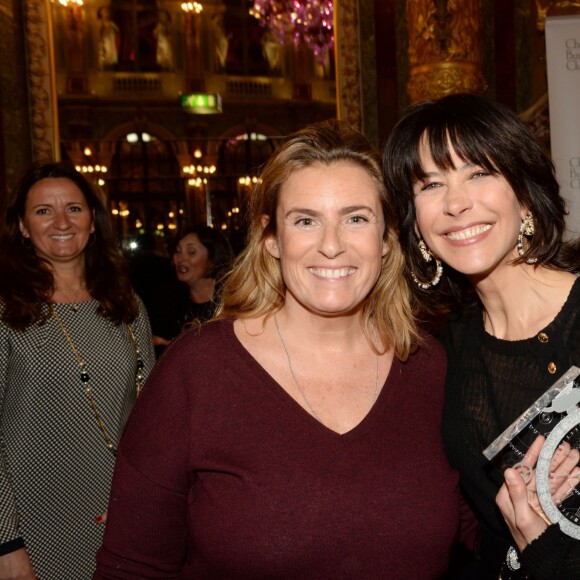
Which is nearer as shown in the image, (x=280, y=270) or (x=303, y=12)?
(x=280, y=270)

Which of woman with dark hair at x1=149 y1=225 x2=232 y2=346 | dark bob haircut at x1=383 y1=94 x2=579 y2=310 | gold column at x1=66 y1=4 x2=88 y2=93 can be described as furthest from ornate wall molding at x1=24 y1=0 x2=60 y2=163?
gold column at x1=66 y1=4 x2=88 y2=93

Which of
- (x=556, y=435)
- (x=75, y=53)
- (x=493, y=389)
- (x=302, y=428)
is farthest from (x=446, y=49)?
(x=75, y=53)

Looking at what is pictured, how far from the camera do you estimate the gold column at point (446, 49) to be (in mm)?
5621

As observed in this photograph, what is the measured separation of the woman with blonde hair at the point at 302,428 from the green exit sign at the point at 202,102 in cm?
1757

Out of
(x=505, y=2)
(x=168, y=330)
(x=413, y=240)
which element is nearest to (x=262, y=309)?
(x=413, y=240)

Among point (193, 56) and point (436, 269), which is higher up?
point (193, 56)

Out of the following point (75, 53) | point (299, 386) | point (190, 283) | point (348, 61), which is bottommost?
point (299, 386)

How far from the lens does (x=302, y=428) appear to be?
1897mm

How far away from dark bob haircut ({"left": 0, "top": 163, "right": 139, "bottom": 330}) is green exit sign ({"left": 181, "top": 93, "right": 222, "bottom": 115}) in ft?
53.3

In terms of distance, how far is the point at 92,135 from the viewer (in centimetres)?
1997

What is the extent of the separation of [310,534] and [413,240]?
0.97m

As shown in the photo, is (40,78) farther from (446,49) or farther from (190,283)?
(446,49)

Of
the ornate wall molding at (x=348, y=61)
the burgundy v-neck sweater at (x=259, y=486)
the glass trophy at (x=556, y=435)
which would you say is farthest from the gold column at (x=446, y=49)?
the glass trophy at (x=556, y=435)

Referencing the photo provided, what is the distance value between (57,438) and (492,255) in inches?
71.5
